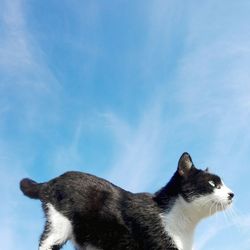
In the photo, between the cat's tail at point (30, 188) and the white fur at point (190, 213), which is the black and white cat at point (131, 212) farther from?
the cat's tail at point (30, 188)

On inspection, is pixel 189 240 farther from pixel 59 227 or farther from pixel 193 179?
pixel 59 227

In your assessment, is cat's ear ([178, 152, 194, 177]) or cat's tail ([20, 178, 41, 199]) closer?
cat's ear ([178, 152, 194, 177])

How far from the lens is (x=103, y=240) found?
24.4 ft

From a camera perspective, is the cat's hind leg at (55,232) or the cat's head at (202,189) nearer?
the cat's hind leg at (55,232)

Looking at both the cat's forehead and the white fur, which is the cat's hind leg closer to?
the white fur

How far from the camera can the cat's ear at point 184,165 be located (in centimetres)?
793

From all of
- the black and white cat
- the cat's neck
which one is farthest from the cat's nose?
the cat's neck

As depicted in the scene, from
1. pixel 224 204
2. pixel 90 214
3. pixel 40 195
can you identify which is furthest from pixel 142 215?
pixel 40 195

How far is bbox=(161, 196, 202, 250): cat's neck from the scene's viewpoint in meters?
7.44

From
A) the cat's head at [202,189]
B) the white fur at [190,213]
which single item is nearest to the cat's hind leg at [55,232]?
the white fur at [190,213]

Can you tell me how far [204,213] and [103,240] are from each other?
1.73 metres

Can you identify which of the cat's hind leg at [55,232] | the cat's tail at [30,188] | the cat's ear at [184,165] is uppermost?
the cat's tail at [30,188]

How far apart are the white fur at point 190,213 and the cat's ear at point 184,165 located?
1.67 feet

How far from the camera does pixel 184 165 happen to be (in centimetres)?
796
